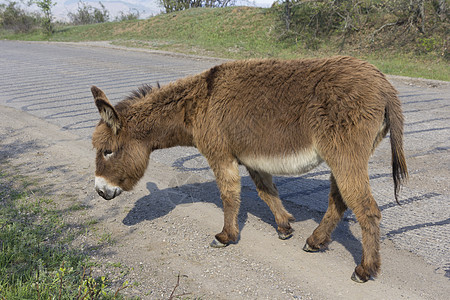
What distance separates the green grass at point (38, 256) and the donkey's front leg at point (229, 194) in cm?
124

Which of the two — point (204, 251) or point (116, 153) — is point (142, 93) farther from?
point (204, 251)

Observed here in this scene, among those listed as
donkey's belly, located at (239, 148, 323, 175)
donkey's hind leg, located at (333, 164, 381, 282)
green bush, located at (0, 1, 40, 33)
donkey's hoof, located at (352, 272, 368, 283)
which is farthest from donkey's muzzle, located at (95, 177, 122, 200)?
green bush, located at (0, 1, 40, 33)

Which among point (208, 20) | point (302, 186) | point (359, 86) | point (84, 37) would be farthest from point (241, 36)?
point (359, 86)

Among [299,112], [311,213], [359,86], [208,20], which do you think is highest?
[208,20]

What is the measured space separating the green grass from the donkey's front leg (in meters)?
1.24

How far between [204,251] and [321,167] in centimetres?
281

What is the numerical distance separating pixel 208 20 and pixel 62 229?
2724cm

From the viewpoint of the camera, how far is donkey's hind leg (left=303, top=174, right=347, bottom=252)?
3771mm

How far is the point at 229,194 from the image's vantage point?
397 centimetres

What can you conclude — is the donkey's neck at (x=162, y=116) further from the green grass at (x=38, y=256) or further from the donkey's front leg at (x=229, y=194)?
the green grass at (x=38, y=256)

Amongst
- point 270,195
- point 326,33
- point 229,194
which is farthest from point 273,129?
point 326,33

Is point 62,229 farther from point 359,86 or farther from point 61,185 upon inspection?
point 359,86

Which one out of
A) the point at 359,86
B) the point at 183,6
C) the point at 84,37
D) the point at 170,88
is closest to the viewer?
Result: the point at 359,86

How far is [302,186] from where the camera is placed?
211 inches
